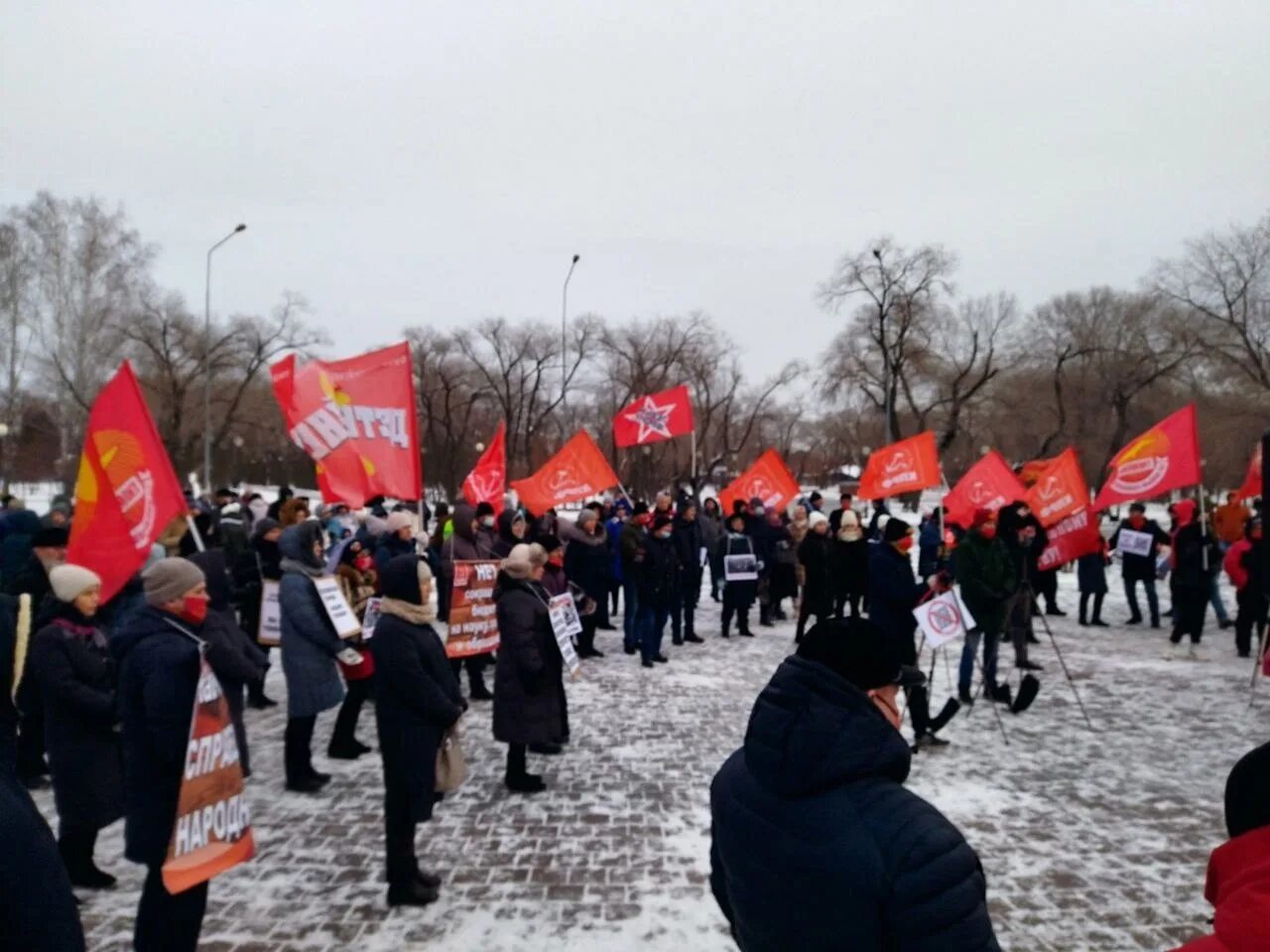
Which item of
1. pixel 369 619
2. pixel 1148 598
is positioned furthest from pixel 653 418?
pixel 369 619

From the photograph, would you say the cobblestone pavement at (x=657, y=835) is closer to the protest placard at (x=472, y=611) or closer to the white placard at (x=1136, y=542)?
the protest placard at (x=472, y=611)

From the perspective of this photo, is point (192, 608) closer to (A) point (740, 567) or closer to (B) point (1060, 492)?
(A) point (740, 567)

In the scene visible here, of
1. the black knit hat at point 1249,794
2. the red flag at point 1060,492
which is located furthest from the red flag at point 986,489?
the black knit hat at point 1249,794

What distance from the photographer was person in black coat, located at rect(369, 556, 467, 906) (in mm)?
4566

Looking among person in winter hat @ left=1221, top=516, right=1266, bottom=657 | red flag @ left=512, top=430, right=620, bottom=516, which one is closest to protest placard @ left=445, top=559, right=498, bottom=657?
red flag @ left=512, top=430, right=620, bottom=516

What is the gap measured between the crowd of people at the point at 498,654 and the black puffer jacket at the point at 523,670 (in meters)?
0.02

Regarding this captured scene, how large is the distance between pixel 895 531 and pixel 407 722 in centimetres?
480

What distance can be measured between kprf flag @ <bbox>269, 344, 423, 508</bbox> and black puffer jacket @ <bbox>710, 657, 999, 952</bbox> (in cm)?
505

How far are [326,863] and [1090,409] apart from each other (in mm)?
52767

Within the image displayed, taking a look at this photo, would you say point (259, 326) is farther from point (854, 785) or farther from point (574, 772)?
point (854, 785)

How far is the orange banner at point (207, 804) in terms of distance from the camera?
135 inches

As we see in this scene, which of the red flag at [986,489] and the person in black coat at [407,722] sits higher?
the red flag at [986,489]

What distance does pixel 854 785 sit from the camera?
75.4 inches

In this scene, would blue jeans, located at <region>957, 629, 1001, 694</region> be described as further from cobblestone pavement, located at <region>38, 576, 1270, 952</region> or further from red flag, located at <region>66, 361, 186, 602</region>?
red flag, located at <region>66, 361, 186, 602</region>
